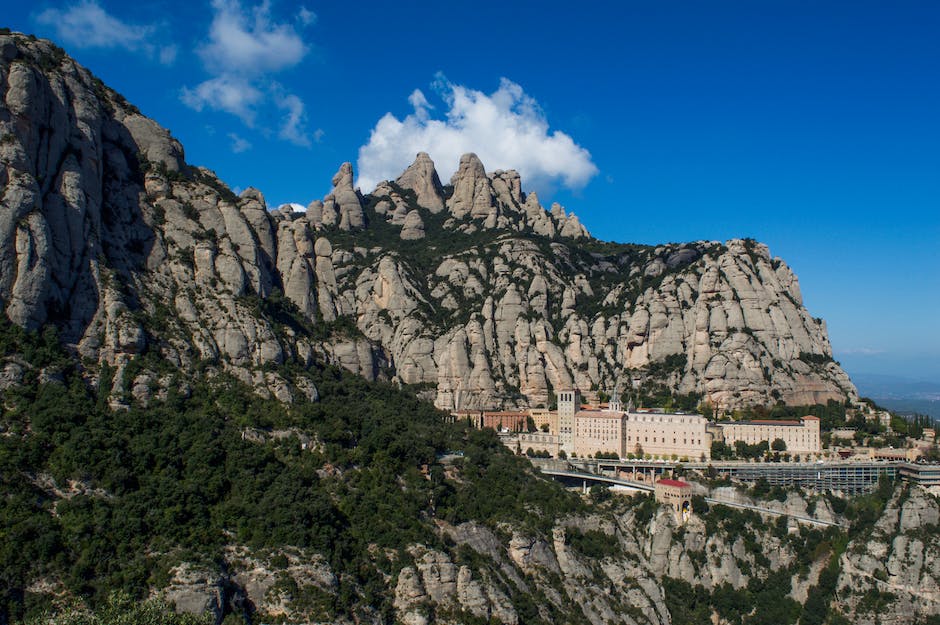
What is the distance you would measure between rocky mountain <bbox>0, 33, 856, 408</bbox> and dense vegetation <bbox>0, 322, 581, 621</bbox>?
18.8ft

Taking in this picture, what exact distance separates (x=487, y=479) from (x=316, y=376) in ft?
87.4

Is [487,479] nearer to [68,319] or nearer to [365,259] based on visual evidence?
[68,319]

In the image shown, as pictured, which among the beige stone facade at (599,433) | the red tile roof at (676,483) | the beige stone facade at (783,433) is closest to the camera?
the red tile roof at (676,483)

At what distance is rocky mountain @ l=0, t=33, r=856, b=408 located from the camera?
8656cm

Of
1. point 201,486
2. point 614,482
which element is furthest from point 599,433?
point 201,486

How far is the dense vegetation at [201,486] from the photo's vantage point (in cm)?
6166

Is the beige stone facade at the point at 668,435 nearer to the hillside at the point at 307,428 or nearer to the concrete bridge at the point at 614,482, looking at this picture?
the concrete bridge at the point at 614,482

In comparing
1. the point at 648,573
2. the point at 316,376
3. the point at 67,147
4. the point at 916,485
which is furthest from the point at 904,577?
Answer: the point at 67,147

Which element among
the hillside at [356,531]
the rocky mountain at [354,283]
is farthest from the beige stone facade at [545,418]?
the hillside at [356,531]

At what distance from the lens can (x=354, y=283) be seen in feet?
508

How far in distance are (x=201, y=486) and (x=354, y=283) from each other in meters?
85.1

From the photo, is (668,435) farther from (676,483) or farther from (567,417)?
(676,483)

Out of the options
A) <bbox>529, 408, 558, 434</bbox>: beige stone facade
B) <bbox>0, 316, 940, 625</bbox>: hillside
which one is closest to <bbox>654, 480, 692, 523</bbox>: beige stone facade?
<bbox>0, 316, 940, 625</bbox>: hillside

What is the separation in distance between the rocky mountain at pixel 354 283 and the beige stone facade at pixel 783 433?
33.9 feet
